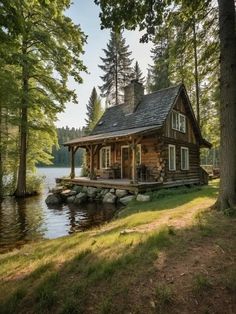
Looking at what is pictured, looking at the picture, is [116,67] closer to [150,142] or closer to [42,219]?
[150,142]

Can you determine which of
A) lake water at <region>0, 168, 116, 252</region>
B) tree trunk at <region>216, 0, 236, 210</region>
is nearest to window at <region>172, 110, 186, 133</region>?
lake water at <region>0, 168, 116, 252</region>

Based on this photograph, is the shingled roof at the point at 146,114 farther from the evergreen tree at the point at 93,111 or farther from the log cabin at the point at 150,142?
the evergreen tree at the point at 93,111

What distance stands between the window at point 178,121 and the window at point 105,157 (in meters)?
A: 5.10

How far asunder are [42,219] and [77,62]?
9.01m

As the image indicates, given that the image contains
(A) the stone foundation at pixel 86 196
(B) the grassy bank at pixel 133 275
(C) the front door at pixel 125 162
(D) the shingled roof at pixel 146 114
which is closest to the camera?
(B) the grassy bank at pixel 133 275

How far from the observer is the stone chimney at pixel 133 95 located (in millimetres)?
19047

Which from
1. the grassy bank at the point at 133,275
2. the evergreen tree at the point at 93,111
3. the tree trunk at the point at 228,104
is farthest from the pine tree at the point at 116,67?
the grassy bank at the point at 133,275

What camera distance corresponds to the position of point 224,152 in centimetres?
668

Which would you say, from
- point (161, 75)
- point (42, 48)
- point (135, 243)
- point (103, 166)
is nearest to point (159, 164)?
point (103, 166)

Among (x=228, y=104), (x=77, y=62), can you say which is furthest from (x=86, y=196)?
(x=228, y=104)

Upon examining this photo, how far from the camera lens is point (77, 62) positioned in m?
14.4

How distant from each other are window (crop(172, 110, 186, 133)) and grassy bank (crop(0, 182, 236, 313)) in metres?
12.9

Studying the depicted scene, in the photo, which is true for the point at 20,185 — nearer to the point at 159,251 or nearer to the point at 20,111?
the point at 20,111

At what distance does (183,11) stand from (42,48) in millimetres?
10454
